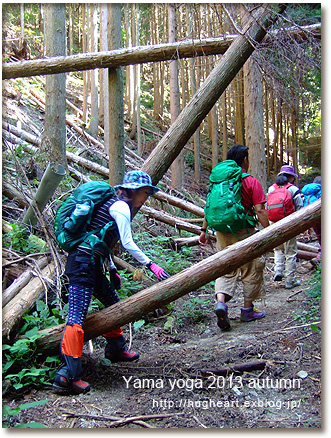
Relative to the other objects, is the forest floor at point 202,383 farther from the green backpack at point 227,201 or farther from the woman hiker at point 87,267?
the green backpack at point 227,201

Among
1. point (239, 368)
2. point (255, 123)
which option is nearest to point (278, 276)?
point (255, 123)

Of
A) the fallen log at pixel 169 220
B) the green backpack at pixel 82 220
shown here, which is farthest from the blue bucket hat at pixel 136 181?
the fallen log at pixel 169 220

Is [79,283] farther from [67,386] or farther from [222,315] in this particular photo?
[222,315]

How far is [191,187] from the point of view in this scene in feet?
52.5

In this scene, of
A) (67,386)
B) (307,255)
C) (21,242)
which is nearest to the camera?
(67,386)

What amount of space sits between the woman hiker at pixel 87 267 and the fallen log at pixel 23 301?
22.3 inches

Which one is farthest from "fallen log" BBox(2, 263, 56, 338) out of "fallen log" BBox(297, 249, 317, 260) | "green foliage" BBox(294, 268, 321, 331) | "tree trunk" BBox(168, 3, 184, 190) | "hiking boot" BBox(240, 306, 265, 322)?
"tree trunk" BBox(168, 3, 184, 190)

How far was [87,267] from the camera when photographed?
3367 mm

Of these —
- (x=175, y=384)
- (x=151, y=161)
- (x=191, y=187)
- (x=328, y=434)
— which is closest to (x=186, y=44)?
(x=151, y=161)

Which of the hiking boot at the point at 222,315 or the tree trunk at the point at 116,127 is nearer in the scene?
the hiking boot at the point at 222,315

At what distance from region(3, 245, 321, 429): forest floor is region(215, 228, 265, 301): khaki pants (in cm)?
40

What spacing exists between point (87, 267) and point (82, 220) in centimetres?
42

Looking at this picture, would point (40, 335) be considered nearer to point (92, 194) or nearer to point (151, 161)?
point (92, 194)

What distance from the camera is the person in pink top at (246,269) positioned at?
4629 millimetres
